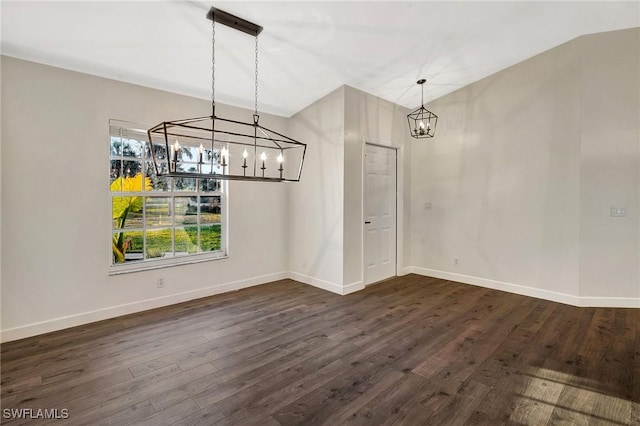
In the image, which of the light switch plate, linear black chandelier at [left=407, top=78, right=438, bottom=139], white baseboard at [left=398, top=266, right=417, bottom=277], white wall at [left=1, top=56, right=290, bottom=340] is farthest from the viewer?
white baseboard at [left=398, top=266, right=417, bottom=277]

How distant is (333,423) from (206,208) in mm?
3245

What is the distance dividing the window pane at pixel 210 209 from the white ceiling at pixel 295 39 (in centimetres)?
135

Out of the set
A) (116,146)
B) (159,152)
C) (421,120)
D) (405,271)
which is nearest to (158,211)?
(159,152)

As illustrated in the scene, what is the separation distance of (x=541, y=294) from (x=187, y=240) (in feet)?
15.7

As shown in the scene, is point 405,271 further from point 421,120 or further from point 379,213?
point 421,120

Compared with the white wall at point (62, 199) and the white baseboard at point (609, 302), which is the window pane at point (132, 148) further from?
the white baseboard at point (609, 302)

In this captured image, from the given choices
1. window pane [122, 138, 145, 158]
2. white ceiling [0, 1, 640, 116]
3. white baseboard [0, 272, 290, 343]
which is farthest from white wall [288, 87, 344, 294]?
window pane [122, 138, 145, 158]

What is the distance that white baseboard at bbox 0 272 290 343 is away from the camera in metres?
2.97

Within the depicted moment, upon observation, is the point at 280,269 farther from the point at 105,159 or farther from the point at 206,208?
the point at 105,159

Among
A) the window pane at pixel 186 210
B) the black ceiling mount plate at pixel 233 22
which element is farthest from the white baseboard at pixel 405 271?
the black ceiling mount plate at pixel 233 22

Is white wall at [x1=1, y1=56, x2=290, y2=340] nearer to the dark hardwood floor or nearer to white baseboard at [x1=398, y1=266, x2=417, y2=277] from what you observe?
the dark hardwood floor

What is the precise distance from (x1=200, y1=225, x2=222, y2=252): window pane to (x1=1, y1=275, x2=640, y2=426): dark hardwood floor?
32.8 inches

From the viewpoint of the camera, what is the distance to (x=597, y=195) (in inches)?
151

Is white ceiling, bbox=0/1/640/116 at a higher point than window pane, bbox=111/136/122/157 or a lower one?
higher
